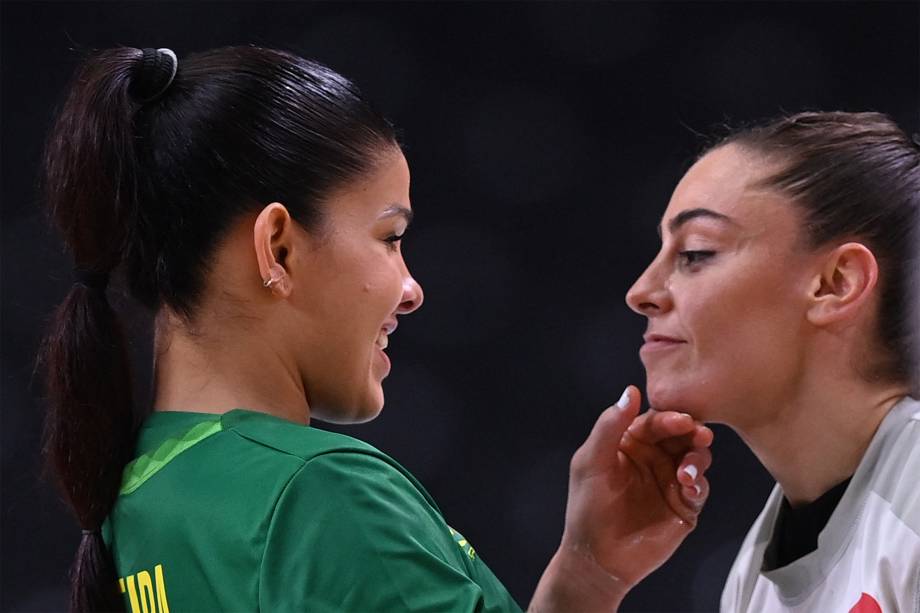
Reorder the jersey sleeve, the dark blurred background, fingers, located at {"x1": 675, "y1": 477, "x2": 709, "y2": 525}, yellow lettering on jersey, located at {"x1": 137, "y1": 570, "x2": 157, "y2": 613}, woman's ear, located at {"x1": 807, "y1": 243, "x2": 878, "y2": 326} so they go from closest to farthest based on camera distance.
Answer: the jersey sleeve → yellow lettering on jersey, located at {"x1": 137, "y1": 570, "x2": 157, "y2": 613} → woman's ear, located at {"x1": 807, "y1": 243, "x2": 878, "y2": 326} → fingers, located at {"x1": 675, "y1": 477, "x2": 709, "y2": 525} → the dark blurred background

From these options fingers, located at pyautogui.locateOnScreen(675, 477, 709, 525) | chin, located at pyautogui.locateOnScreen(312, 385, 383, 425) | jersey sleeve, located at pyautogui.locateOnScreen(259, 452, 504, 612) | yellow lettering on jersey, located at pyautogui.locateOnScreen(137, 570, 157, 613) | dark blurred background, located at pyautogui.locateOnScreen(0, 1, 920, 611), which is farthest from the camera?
dark blurred background, located at pyautogui.locateOnScreen(0, 1, 920, 611)

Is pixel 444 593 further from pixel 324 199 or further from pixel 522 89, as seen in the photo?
pixel 522 89

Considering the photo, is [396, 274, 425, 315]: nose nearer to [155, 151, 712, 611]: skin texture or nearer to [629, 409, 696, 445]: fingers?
[155, 151, 712, 611]: skin texture

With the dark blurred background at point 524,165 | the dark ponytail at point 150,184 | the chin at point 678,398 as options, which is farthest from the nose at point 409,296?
the dark blurred background at point 524,165

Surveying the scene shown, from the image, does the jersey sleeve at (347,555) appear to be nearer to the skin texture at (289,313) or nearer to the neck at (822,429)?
the skin texture at (289,313)

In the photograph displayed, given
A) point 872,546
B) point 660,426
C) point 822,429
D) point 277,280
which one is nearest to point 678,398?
point 660,426

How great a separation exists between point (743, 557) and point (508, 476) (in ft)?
2.33

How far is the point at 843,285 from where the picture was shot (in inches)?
49.5

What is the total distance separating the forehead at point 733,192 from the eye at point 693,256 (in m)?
0.04

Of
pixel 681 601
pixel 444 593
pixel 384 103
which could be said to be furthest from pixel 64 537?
pixel 444 593

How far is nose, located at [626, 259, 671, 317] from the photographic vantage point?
1.33 meters

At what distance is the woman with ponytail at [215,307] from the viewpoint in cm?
95

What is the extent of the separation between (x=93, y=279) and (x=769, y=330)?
0.67 metres

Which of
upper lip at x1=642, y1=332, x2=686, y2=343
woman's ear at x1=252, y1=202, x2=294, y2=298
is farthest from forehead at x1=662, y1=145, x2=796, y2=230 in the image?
woman's ear at x1=252, y1=202, x2=294, y2=298
